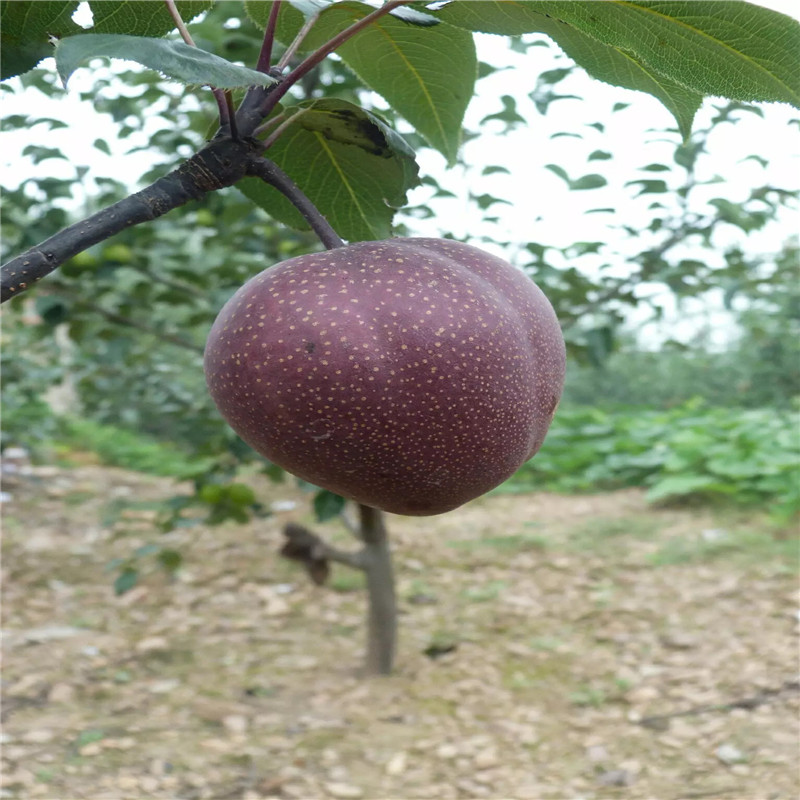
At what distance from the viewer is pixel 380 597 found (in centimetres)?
229

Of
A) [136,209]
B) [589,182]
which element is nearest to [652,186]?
[589,182]

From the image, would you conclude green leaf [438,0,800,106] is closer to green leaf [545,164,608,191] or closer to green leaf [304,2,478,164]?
green leaf [304,2,478,164]

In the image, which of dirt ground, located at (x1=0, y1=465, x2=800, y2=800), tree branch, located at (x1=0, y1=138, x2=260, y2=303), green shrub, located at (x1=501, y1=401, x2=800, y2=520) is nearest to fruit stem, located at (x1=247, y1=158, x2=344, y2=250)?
tree branch, located at (x1=0, y1=138, x2=260, y2=303)

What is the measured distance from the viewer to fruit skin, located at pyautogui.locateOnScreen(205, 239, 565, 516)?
0.61 metres

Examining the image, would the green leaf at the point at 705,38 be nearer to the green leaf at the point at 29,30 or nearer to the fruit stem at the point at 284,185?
the fruit stem at the point at 284,185

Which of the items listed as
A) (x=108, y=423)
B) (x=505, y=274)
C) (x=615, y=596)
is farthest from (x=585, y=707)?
(x=108, y=423)

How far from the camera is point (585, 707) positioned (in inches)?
81.8

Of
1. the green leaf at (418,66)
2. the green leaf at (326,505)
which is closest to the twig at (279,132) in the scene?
the green leaf at (418,66)

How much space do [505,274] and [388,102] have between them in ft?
0.86

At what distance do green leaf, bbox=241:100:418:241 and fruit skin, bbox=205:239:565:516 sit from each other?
98 mm

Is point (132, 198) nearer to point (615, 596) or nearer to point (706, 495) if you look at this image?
point (615, 596)

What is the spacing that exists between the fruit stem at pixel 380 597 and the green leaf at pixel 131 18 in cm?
169

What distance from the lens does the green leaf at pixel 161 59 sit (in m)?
0.50

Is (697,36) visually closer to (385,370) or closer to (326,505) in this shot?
(385,370)
